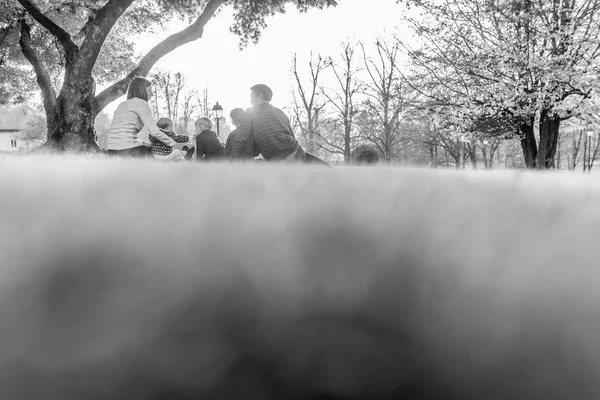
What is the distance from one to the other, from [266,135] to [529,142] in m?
15.5

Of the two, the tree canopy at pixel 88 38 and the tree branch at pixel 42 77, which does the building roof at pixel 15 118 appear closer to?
the tree canopy at pixel 88 38

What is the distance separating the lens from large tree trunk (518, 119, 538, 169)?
16.5m

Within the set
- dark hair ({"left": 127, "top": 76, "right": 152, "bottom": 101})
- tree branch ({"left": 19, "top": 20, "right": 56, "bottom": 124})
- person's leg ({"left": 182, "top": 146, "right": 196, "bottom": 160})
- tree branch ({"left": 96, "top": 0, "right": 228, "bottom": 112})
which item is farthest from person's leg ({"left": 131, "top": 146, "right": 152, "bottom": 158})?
tree branch ({"left": 19, "top": 20, "right": 56, "bottom": 124})

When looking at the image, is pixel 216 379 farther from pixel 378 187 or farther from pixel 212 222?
pixel 378 187

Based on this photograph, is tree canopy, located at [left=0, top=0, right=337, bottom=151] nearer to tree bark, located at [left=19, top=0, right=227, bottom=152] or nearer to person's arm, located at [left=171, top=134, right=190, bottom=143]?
tree bark, located at [left=19, top=0, right=227, bottom=152]

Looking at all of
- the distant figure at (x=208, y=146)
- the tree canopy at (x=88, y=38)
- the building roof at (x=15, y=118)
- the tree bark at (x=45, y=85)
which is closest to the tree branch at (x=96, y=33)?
the tree canopy at (x=88, y=38)

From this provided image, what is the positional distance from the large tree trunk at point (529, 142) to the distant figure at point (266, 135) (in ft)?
47.0

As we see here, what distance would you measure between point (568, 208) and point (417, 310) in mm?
209

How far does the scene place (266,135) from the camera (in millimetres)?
5043

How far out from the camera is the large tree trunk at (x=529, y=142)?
54.2 ft

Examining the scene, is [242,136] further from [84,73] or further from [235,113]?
[84,73]

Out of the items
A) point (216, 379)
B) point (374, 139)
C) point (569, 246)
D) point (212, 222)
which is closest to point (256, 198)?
point (212, 222)

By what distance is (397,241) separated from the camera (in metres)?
0.35

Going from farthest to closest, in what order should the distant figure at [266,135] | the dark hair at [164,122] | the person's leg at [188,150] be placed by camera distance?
1. the person's leg at [188,150]
2. the dark hair at [164,122]
3. the distant figure at [266,135]
